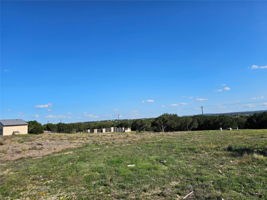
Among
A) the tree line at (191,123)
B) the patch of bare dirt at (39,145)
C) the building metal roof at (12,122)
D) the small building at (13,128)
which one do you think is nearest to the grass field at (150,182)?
the patch of bare dirt at (39,145)

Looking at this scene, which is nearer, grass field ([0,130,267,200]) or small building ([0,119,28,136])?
grass field ([0,130,267,200])

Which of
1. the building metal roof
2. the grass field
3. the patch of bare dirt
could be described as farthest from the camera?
the building metal roof

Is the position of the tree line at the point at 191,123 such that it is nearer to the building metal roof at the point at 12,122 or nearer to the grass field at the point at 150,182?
the building metal roof at the point at 12,122

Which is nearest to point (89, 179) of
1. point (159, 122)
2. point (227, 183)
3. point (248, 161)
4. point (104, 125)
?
point (227, 183)

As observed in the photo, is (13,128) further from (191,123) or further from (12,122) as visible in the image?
(191,123)

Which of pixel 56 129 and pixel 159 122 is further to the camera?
pixel 56 129

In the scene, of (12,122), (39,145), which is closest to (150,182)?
(39,145)

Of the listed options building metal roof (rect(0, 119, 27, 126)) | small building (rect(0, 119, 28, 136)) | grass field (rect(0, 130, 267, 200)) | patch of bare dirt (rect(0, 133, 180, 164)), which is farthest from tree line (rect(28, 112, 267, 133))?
grass field (rect(0, 130, 267, 200))

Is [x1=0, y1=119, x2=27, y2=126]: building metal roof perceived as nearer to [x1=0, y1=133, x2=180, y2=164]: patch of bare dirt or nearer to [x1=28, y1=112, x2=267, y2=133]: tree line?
[x1=28, y1=112, x2=267, y2=133]: tree line

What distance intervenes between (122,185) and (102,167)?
90.4 inches

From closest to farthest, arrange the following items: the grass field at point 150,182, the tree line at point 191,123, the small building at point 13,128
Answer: the grass field at point 150,182 < the small building at point 13,128 < the tree line at point 191,123

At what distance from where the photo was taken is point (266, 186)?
165 inches

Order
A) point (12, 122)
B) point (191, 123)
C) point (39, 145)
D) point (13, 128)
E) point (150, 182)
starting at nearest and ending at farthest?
point (150, 182) → point (39, 145) → point (13, 128) → point (12, 122) → point (191, 123)

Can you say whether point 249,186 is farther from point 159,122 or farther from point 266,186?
point 159,122
